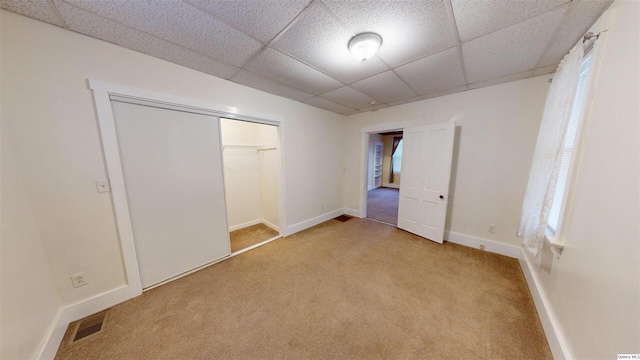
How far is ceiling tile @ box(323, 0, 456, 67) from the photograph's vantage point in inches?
47.1

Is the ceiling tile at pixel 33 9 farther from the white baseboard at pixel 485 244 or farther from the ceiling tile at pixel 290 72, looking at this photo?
the white baseboard at pixel 485 244

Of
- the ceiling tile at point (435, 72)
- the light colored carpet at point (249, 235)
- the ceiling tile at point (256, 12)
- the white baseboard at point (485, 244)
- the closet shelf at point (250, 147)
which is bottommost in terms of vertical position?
the light colored carpet at point (249, 235)

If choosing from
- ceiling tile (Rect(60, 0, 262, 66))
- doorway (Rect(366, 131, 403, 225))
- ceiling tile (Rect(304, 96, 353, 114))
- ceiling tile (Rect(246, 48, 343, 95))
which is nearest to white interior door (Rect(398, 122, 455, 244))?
ceiling tile (Rect(304, 96, 353, 114))

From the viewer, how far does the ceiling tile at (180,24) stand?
118cm

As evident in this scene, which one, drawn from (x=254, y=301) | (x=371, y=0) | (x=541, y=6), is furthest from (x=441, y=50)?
(x=254, y=301)

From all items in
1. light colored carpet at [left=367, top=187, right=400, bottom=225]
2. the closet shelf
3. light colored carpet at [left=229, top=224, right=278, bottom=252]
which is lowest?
light colored carpet at [left=229, top=224, right=278, bottom=252]

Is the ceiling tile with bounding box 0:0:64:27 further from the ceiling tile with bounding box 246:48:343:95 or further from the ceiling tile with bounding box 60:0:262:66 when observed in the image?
the ceiling tile with bounding box 246:48:343:95

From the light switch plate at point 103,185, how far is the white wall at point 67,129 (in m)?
0.04

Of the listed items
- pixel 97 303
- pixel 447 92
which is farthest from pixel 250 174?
pixel 447 92

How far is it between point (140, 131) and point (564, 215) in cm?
368

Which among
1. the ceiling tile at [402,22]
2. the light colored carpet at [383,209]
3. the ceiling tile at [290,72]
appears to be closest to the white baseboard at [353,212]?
the light colored carpet at [383,209]

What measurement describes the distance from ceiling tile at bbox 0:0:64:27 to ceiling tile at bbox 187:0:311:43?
3.19 feet

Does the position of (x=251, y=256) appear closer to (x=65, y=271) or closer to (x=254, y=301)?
(x=254, y=301)

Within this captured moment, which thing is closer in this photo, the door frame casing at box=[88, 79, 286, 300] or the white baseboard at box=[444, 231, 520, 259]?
the door frame casing at box=[88, 79, 286, 300]
